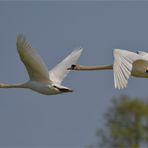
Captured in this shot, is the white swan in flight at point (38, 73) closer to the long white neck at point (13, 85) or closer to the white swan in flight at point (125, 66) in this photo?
the long white neck at point (13, 85)

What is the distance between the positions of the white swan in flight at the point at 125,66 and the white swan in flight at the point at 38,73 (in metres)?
0.91

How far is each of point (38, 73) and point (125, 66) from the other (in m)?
3.09

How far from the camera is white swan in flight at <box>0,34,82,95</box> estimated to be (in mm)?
38531

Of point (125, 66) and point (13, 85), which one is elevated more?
point (13, 85)

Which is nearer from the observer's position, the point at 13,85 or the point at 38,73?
the point at 38,73

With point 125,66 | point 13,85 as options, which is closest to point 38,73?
point 13,85

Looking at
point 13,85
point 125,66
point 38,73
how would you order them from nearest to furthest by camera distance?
point 125,66 < point 38,73 < point 13,85

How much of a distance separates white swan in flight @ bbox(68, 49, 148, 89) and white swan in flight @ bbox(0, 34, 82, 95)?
0.91m

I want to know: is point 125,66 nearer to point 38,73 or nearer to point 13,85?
point 38,73

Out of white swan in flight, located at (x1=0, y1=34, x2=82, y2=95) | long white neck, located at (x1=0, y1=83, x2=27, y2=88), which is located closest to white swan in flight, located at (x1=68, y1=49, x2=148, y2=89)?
white swan in flight, located at (x1=0, y1=34, x2=82, y2=95)

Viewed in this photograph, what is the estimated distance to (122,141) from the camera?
5053 cm

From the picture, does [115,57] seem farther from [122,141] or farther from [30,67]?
[122,141]

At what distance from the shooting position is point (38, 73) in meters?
39.9

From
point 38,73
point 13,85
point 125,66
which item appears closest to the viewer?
point 125,66
